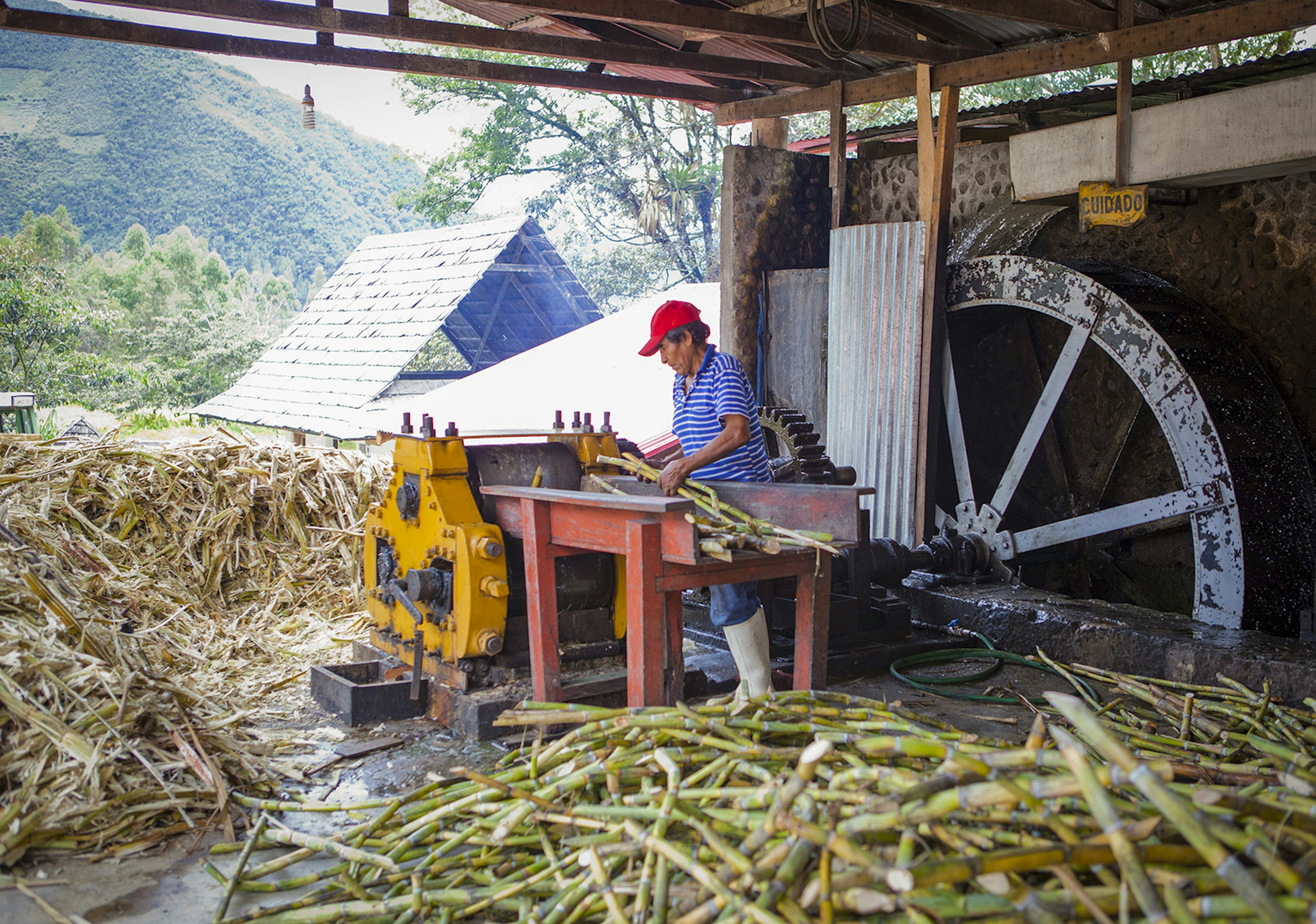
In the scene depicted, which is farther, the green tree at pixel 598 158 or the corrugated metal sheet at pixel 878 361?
the green tree at pixel 598 158

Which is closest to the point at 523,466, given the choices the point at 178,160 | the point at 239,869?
the point at 239,869

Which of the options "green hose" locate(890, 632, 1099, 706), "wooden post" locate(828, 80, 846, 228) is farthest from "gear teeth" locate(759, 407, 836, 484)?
"wooden post" locate(828, 80, 846, 228)

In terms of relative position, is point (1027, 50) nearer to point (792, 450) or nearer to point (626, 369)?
point (792, 450)

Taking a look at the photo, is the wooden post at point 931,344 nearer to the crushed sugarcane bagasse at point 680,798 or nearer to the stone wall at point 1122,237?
the stone wall at point 1122,237

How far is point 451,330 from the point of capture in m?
15.3

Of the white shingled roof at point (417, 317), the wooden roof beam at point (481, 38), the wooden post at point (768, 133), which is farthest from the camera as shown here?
the white shingled roof at point (417, 317)

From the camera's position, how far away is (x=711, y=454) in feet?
14.1

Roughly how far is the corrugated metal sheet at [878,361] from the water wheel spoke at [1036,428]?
26.3 inches

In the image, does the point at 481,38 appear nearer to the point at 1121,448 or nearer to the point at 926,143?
the point at 926,143

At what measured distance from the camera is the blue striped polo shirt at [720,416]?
179 inches

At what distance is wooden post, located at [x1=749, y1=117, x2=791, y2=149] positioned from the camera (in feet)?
26.4

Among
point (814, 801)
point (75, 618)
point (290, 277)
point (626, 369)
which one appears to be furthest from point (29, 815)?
point (290, 277)

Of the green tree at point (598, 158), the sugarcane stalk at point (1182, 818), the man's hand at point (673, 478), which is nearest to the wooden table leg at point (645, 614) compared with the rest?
the man's hand at point (673, 478)

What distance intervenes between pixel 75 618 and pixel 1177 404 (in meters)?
5.58
